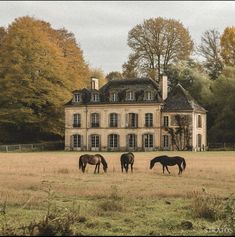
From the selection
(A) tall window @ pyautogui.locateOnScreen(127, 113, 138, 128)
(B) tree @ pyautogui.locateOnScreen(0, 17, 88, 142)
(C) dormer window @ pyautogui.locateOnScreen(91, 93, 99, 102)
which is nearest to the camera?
(B) tree @ pyautogui.locateOnScreen(0, 17, 88, 142)

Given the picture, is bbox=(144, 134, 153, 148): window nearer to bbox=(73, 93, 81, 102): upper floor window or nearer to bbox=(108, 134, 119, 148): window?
bbox=(108, 134, 119, 148): window

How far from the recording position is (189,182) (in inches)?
765

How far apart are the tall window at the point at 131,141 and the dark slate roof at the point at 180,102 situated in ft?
14.4

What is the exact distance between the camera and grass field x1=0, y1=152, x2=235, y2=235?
10547 mm

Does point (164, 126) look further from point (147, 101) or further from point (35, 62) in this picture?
point (35, 62)

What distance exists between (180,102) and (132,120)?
5.50 m

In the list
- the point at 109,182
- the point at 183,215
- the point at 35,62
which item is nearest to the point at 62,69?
the point at 35,62

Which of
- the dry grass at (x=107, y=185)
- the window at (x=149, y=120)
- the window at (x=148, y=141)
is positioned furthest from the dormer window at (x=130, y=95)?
the dry grass at (x=107, y=185)

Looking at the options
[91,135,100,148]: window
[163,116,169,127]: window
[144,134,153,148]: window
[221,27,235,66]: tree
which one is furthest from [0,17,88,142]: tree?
[221,27,235,66]: tree

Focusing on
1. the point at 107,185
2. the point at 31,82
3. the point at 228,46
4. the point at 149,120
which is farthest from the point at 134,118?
the point at 107,185

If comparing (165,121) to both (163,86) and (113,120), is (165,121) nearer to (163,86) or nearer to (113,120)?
(163,86)

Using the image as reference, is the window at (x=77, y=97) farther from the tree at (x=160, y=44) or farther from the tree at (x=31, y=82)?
the tree at (x=160, y=44)

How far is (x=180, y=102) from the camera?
57.9 metres

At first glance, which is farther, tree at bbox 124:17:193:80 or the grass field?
tree at bbox 124:17:193:80
